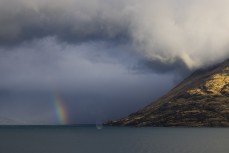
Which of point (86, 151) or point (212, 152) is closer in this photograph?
point (212, 152)

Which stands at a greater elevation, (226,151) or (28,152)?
(28,152)

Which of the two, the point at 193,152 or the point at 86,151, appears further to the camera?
the point at 86,151

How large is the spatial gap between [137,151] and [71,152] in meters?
33.5

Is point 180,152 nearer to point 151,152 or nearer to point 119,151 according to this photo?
point 151,152

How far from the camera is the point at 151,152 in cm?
16662

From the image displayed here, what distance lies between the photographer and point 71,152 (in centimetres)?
17000

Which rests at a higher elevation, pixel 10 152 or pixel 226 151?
pixel 10 152

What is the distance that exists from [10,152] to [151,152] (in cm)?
7253

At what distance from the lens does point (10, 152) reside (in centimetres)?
17362

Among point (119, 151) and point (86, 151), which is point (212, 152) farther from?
point (86, 151)

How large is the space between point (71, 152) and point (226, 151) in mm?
77767

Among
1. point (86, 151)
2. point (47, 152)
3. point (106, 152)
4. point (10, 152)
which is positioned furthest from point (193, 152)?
point (10, 152)

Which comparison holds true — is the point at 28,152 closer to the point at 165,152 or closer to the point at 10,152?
the point at 10,152

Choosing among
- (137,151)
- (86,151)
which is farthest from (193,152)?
(86,151)
